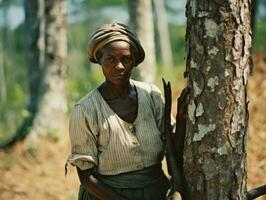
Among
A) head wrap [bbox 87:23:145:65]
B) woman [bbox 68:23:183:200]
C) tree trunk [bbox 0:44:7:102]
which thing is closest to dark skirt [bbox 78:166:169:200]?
woman [bbox 68:23:183:200]

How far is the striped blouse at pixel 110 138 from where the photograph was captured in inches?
94.4

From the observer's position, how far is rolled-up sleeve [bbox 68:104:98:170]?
2.39 meters

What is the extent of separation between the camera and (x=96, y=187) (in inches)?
95.0

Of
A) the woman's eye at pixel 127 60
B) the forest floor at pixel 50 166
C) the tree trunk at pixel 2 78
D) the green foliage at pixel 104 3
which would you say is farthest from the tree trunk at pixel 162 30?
the woman's eye at pixel 127 60

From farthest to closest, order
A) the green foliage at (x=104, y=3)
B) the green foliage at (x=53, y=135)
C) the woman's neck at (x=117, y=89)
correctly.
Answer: the green foliage at (x=104, y=3) → the green foliage at (x=53, y=135) → the woman's neck at (x=117, y=89)

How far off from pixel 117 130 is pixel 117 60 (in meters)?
0.34

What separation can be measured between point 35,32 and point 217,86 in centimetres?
514

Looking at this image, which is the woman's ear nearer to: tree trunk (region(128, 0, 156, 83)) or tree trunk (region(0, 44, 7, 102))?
tree trunk (region(128, 0, 156, 83))

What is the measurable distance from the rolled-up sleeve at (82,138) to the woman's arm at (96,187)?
0.04 meters

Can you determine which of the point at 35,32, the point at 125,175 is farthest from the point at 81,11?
the point at 125,175

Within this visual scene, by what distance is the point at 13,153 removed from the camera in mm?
6086

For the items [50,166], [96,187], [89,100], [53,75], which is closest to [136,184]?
[96,187]

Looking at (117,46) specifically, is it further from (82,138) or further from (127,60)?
(82,138)

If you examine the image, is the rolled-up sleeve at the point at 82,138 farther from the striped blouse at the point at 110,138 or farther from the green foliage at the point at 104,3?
the green foliage at the point at 104,3
